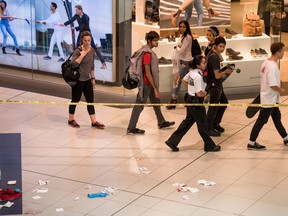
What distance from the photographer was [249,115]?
12.7m

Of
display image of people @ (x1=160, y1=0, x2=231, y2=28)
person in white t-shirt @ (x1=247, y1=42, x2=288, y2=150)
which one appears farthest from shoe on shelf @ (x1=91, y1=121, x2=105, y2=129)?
display image of people @ (x1=160, y1=0, x2=231, y2=28)

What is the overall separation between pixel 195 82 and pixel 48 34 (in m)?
4.60

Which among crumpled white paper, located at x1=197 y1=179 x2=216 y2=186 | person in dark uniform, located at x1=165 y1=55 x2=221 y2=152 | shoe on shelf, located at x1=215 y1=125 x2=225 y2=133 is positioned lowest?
crumpled white paper, located at x1=197 y1=179 x2=216 y2=186

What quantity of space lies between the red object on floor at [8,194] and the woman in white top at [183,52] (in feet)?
14.2

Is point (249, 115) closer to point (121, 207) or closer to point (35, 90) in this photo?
point (121, 207)

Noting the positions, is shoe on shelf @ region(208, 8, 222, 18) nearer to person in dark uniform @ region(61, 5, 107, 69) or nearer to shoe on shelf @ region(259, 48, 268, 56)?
shoe on shelf @ region(259, 48, 268, 56)

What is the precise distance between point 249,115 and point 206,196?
239 centimetres

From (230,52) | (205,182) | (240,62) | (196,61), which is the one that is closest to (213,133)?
(196,61)

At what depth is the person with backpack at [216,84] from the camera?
12.6 metres

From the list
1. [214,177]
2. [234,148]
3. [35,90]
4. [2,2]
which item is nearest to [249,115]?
[234,148]

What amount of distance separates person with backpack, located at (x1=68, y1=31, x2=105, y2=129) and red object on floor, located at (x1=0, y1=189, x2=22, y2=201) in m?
2.80

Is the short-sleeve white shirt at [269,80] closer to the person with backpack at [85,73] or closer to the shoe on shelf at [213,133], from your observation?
the shoe on shelf at [213,133]

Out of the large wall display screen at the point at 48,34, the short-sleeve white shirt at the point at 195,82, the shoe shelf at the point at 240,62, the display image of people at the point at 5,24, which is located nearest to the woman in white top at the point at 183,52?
the shoe shelf at the point at 240,62

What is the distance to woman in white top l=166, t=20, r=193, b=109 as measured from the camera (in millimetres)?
13888
